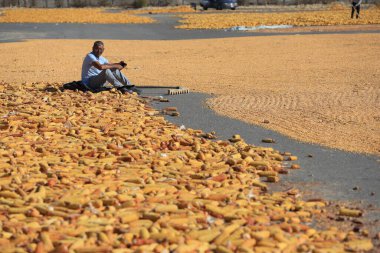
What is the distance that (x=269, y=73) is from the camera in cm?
1658

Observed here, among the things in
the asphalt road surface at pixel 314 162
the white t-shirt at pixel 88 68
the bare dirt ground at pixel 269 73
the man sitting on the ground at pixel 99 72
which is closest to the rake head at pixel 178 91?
the asphalt road surface at pixel 314 162

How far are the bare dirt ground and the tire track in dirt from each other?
1 cm

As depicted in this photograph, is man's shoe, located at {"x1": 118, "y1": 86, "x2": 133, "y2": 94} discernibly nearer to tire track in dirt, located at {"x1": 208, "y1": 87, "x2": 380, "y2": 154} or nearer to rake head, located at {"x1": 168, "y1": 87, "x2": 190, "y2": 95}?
rake head, located at {"x1": 168, "y1": 87, "x2": 190, "y2": 95}

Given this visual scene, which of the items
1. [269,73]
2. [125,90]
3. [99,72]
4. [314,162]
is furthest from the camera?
[269,73]

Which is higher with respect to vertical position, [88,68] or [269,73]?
[88,68]

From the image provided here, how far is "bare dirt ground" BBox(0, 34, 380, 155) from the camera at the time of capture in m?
10.5

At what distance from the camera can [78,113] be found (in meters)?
10.8

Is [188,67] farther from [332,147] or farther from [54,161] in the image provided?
[54,161]

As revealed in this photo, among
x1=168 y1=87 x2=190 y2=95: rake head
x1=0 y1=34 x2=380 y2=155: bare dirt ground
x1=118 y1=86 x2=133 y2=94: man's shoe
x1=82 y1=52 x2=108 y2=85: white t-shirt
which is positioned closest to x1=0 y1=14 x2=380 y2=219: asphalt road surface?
x1=168 y1=87 x2=190 y2=95: rake head

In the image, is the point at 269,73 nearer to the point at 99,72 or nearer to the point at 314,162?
the point at 99,72

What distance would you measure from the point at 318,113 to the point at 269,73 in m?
5.43

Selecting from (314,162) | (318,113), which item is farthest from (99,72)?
(314,162)

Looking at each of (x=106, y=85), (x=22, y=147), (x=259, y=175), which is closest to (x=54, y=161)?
(x=22, y=147)

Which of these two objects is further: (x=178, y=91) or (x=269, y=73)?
(x=269, y=73)
